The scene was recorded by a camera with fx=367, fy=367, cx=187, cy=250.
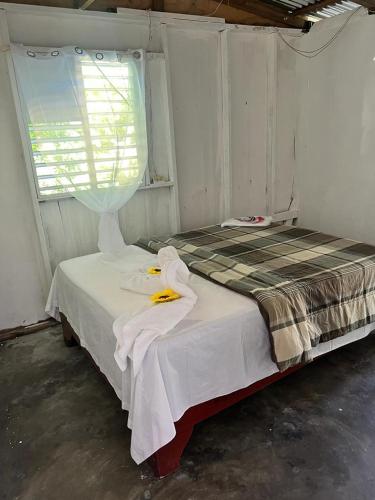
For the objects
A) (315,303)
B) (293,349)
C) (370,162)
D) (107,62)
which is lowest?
(293,349)

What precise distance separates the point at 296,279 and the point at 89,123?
5.73ft

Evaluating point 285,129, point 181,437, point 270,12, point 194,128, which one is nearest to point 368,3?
point 270,12

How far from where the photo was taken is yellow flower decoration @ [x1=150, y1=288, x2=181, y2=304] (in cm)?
172

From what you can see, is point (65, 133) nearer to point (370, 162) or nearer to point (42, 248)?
point (42, 248)

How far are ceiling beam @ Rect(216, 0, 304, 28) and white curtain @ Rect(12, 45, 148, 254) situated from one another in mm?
1235

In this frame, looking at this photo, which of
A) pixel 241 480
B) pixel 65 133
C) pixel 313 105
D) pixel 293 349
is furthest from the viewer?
pixel 313 105

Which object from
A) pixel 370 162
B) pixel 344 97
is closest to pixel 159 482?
pixel 370 162

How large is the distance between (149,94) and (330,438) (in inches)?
102

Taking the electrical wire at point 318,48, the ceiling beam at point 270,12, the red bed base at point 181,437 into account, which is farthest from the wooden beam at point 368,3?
the red bed base at point 181,437

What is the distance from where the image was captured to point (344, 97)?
3311 mm

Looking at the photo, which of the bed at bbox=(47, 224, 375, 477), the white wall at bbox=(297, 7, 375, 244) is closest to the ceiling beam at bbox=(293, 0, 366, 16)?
the white wall at bbox=(297, 7, 375, 244)

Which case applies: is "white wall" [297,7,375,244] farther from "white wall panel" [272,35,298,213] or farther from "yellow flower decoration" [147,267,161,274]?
"yellow flower decoration" [147,267,161,274]

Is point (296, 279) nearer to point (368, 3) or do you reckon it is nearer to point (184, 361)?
point (184, 361)

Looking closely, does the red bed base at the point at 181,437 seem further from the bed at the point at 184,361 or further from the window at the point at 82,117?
the window at the point at 82,117
